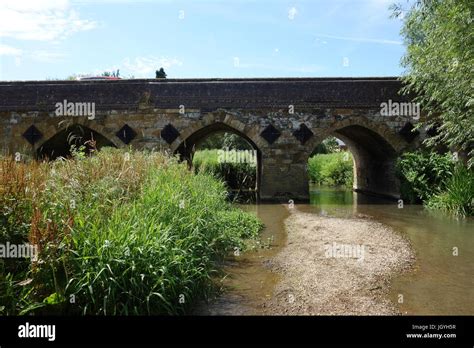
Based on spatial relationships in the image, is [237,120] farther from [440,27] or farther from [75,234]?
[75,234]

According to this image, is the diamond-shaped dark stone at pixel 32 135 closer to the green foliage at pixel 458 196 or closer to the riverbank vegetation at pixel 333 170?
the green foliage at pixel 458 196

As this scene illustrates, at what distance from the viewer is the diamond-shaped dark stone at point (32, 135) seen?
14.4 meters

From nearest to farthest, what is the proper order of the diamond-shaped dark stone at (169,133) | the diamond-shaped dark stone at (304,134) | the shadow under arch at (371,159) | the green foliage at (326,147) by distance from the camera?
the diamond-shaped dark stone at (304,134) → the diamond-shaped dark stone at (169,133) → the shadow under arch at (371,159) → the green foliage at (326,147)

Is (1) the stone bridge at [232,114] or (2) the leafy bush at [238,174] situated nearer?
(1) the stone bridge at [232,114]

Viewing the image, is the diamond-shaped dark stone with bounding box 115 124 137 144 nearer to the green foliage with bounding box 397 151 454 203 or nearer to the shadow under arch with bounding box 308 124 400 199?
the shadow under arch with bounding box 308 124 400 199

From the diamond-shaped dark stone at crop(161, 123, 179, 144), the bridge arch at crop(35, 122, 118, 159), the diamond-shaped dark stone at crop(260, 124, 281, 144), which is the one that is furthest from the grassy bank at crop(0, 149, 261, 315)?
the bridge arch at crop(35, 122, 118, 159)

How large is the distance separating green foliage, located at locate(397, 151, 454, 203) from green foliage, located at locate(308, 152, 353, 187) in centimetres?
910

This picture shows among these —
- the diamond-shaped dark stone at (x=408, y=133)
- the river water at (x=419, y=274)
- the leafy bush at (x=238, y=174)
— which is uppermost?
the diamond-shaped dark stone at (x=408, y=133)

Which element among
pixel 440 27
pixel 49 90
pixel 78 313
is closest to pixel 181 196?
pixel 78 313

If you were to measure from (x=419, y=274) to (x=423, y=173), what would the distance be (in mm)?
8333

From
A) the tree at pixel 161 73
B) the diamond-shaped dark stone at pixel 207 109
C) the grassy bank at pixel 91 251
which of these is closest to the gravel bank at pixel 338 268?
the grassy bank at pixel 91 251

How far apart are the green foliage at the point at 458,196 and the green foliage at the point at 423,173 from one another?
2.02ft

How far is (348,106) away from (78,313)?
1255 cm

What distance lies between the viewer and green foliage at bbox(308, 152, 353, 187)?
23406 mm
